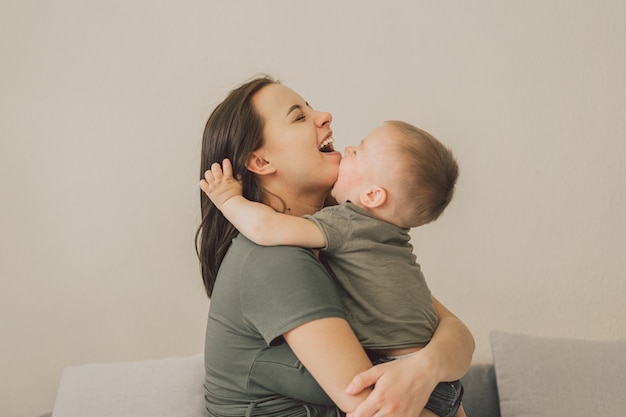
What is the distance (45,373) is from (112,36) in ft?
4.02

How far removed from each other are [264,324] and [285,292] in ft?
0.24

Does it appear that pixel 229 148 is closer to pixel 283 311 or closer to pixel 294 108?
pixel 294 108

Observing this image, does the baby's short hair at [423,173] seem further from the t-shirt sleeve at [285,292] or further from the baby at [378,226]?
the t-shirt sleeve at [285,292]

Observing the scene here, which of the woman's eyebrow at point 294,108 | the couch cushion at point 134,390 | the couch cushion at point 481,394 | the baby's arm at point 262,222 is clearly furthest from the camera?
the couch cushion at point 481,394

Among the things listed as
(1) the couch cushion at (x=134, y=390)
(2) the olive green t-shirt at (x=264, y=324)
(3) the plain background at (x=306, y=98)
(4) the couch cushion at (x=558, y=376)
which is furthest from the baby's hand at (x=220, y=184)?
(4) the couch cushion at (x=558, y=376)

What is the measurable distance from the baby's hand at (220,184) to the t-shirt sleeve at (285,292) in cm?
20

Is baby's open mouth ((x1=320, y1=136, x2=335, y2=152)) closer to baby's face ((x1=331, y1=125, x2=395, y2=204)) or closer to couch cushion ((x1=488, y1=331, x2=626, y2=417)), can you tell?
baby's face ((x1=331, y1=125, x2=395, y2=204))

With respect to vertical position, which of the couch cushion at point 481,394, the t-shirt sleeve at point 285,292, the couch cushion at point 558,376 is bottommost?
the couch cushion at point 481,394

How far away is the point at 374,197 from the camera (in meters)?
1.35

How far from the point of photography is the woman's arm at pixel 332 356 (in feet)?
3.67

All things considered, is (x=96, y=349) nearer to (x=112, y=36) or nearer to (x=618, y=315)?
(x=112, y=36)

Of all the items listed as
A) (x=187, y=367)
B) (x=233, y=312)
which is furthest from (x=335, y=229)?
(x=187, y=367)

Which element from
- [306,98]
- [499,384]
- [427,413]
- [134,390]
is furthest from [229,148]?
[499,384]

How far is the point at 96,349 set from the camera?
7.72 ft
